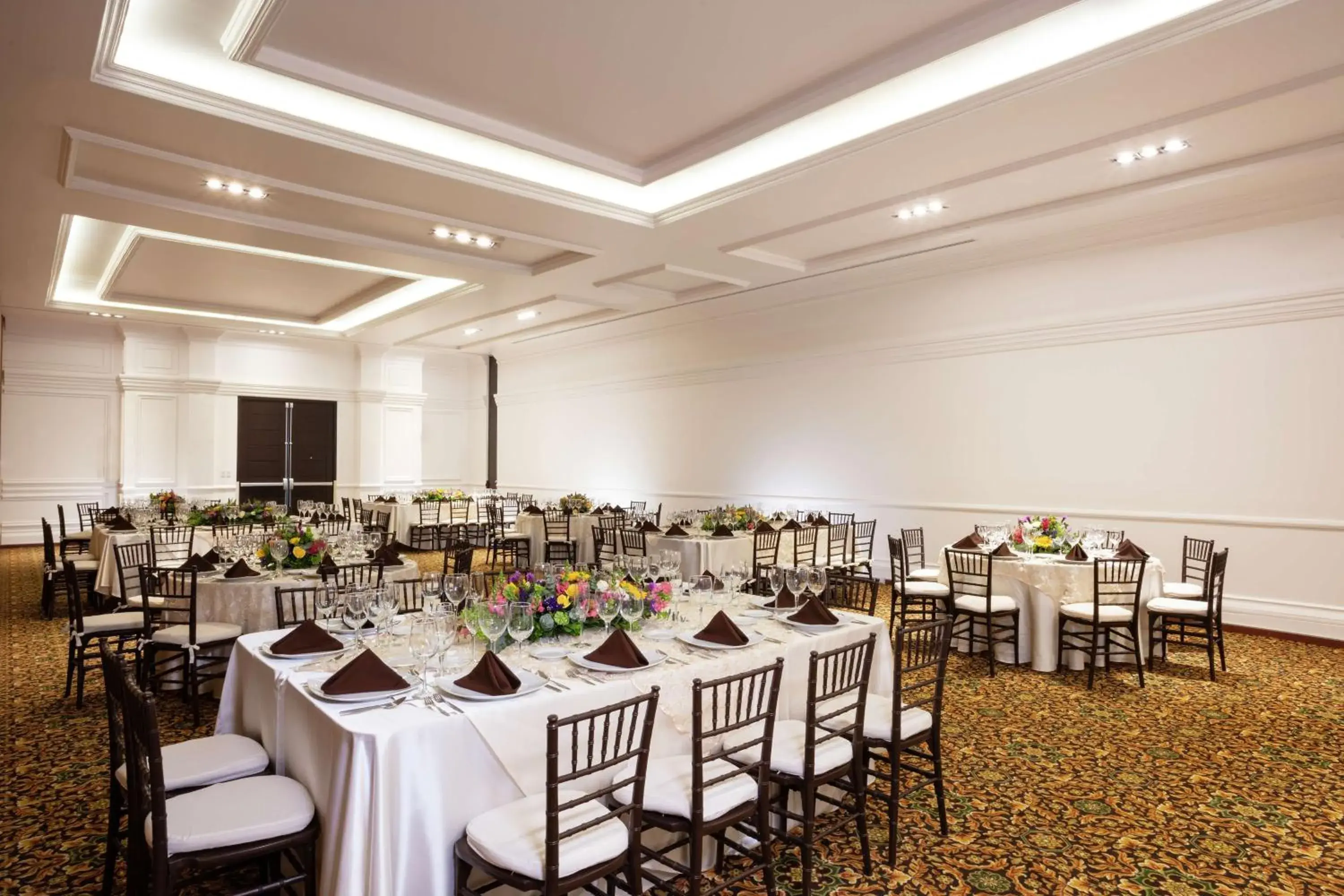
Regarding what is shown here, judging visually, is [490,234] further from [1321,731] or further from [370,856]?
[1321,731]

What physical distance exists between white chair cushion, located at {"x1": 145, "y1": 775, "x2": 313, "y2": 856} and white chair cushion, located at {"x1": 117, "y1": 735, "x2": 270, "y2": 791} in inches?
3.7

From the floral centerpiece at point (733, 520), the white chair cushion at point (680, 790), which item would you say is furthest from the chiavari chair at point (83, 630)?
the floral centerpiece at point (733, 520)

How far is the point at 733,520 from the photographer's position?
872 cm

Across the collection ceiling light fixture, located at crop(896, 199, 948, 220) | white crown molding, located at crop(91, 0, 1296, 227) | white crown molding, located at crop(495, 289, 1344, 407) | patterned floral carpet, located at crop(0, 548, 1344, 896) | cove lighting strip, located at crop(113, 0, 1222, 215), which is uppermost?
cove lighting strip, located at crop(113, 0, 1222, 215)

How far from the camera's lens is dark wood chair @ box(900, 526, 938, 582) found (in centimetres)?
745

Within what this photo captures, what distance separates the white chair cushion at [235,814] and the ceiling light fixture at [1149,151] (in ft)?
20.9

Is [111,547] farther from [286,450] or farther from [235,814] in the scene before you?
[286,450]

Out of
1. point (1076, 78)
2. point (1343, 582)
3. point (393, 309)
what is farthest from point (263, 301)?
point (1343, 582)

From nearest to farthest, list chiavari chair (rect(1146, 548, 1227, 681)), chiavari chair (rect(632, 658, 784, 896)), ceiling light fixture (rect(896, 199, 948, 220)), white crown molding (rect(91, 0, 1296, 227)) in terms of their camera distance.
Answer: chiavari chair (rect(632, 658, 784, 896)) < white crown molding (rect(91, 0, 1296, 227)) < chiavari chair (rect(1146, 548, 1227, 681)) < ceiling light fixture (rect(896, 199, 948, 220))

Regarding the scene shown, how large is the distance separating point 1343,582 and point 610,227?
23.1 ft

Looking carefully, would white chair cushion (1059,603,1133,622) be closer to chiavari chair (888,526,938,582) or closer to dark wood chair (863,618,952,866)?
chiavari chair (888,526,938,582)

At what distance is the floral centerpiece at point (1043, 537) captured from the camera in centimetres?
646

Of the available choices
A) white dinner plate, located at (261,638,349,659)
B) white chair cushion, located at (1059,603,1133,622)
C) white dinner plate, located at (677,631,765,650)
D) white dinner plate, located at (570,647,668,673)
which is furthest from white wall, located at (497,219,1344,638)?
white dinner plate, located at (261,638,349,659)

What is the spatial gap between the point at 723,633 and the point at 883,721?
74cm
